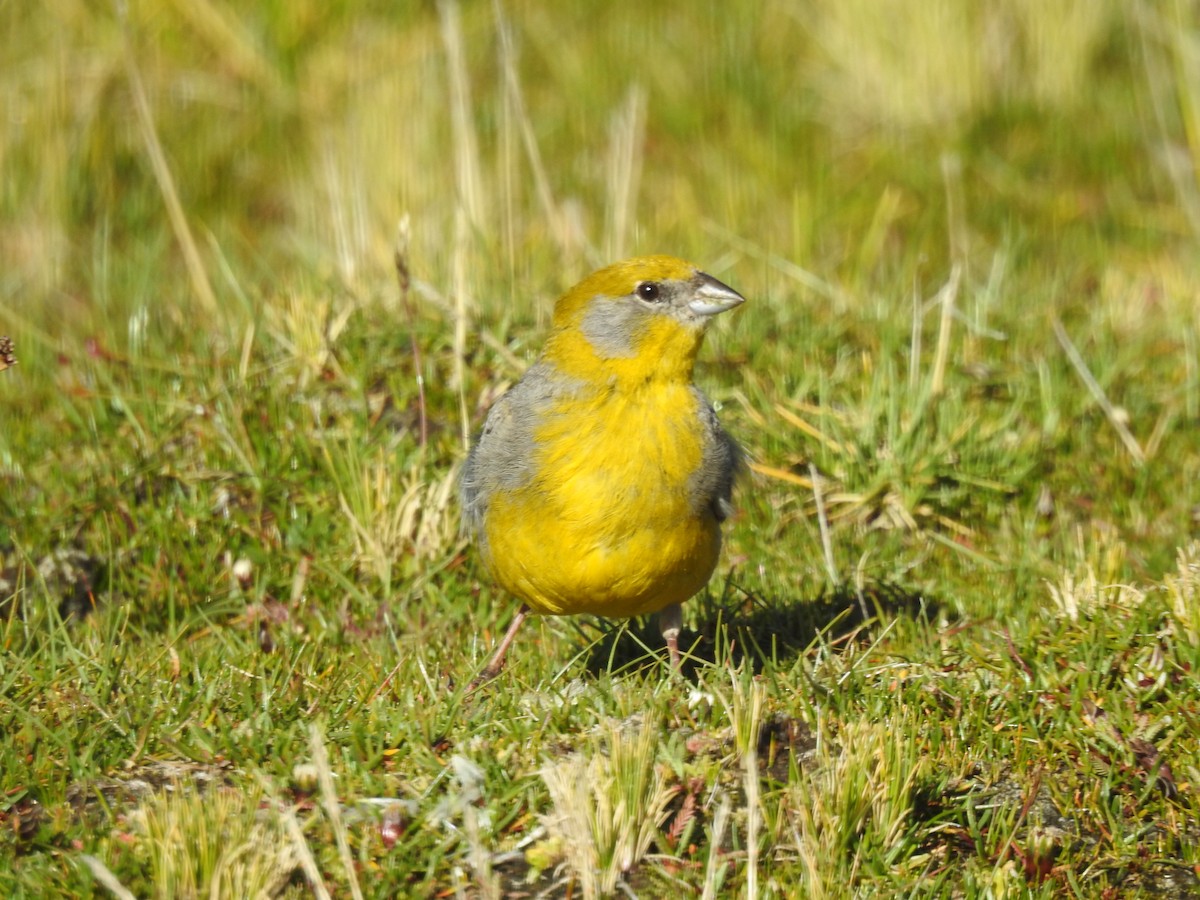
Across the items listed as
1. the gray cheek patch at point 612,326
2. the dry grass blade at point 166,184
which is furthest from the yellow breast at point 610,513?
the dry grass blade at point 166,184

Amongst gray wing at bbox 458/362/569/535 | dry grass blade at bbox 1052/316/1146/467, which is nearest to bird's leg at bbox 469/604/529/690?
gray wing at bbox 458/362/569/535

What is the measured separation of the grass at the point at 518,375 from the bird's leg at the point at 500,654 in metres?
0.06

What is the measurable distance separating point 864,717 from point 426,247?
165 inches

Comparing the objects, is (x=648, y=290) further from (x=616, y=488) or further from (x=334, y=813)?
(x=334, y=813)

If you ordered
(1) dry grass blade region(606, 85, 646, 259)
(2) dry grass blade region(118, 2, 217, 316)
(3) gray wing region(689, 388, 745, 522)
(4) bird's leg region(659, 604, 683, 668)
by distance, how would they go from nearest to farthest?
(3) gray wing region(689, 388, 745, 522)
(4) bird's leg region(659, 604, 683, 668)
(2) dry grass blade region(118, 2, 217, 316)
(1) dry grass blade region(606, 85, 646, 259)

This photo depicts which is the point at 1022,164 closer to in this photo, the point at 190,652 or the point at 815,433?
the point at 815,433

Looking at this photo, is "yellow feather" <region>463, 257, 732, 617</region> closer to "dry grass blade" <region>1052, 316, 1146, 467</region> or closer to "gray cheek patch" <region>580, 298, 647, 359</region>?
"gray cheek patch" <region>580, 298, 647, 359</region>

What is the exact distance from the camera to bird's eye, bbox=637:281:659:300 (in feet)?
15.3

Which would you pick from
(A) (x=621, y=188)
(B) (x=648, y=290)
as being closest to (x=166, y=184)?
(A) (x=621, y=188)

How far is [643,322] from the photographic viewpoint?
466cm

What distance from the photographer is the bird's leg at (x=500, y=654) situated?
4.48 meters

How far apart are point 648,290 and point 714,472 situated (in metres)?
0.60

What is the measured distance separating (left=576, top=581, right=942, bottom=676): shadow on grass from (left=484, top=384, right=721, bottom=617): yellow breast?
1.63ft

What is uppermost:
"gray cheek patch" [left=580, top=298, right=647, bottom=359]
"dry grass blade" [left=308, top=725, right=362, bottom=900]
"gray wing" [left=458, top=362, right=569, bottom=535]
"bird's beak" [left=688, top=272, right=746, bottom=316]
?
"bird's beak" [left=688, top=272, right=746, bottom=316]
